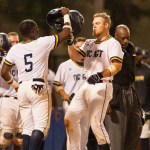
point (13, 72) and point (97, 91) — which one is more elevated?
point (97, 91)

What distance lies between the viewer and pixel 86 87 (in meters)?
12.0

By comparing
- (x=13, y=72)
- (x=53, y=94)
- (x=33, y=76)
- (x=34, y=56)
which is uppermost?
(x=34, y=56)

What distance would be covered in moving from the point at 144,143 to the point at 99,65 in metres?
3.57

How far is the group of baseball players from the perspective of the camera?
11.9 metres

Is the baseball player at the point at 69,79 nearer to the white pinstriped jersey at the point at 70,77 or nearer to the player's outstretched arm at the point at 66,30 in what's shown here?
the white pinstriped jersey at the point at 70,77

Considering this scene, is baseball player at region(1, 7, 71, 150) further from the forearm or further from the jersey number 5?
the forearm

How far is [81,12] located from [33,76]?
8839 millimetres

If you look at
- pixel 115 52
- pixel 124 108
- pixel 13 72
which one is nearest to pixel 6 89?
pixel 13 72

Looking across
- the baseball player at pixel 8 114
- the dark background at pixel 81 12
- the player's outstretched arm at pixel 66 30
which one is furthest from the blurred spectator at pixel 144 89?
the player's outstretched arm at pixel 66 30

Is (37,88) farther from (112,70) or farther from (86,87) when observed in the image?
(112,70)

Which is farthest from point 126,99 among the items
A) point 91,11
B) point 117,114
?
point 91,11

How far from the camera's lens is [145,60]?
15.6m

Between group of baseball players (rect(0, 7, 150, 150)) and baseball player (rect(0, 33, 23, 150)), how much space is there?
953 millimetres

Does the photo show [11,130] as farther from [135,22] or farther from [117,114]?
[135,22]
